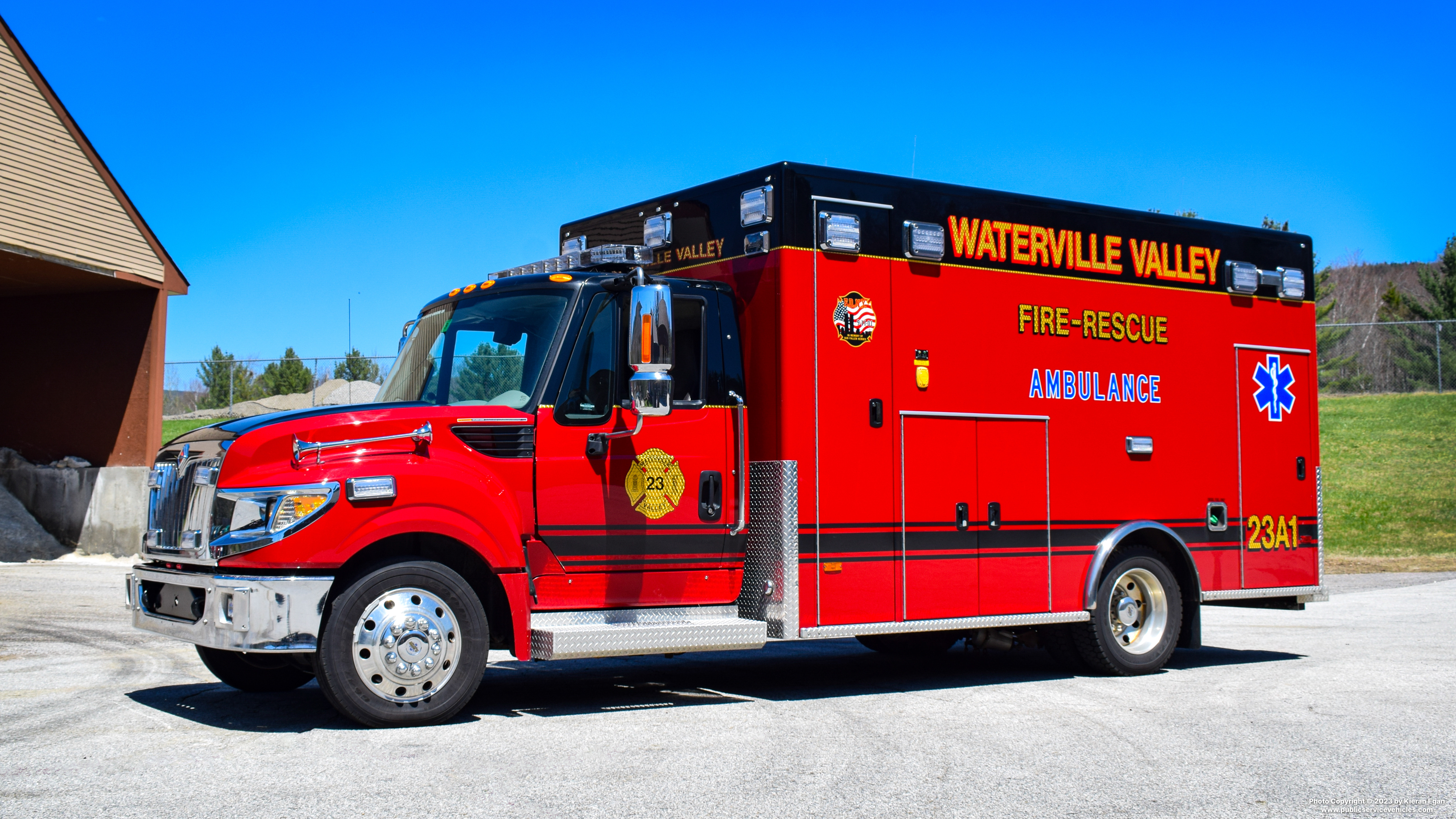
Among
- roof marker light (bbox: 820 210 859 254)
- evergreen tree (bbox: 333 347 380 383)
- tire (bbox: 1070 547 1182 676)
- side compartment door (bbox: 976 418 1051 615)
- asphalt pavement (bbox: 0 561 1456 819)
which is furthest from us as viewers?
evergreen tree (bbox: 333 347 380 383)

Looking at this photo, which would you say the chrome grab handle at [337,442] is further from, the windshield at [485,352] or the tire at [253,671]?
the tire at [253,671]

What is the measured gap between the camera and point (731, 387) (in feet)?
26.2

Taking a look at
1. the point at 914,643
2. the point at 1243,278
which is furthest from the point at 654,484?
the point at 1243,278

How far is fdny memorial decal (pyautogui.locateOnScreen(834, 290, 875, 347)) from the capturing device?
8.20 m

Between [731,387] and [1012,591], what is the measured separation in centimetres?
266

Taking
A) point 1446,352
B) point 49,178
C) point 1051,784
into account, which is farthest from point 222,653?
point 1446,352

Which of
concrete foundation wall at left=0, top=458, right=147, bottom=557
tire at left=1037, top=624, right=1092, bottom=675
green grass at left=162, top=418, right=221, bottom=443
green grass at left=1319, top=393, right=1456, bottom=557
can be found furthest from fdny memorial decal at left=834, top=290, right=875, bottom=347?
green grass at left=162, top=418, right=221, bottom=443

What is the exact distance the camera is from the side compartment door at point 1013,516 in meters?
8.84

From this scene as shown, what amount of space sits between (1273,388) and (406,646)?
24.5 feet

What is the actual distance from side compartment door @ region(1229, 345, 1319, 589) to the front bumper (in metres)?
7.20

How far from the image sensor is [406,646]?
6676 mm

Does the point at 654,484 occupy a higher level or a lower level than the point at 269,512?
higher

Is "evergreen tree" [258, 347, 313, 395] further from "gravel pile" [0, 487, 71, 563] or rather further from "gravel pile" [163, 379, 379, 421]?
"gravel pile" [0, 487, 71, 563]

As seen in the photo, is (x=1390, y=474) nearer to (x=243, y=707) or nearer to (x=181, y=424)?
(x=243, y=707)
